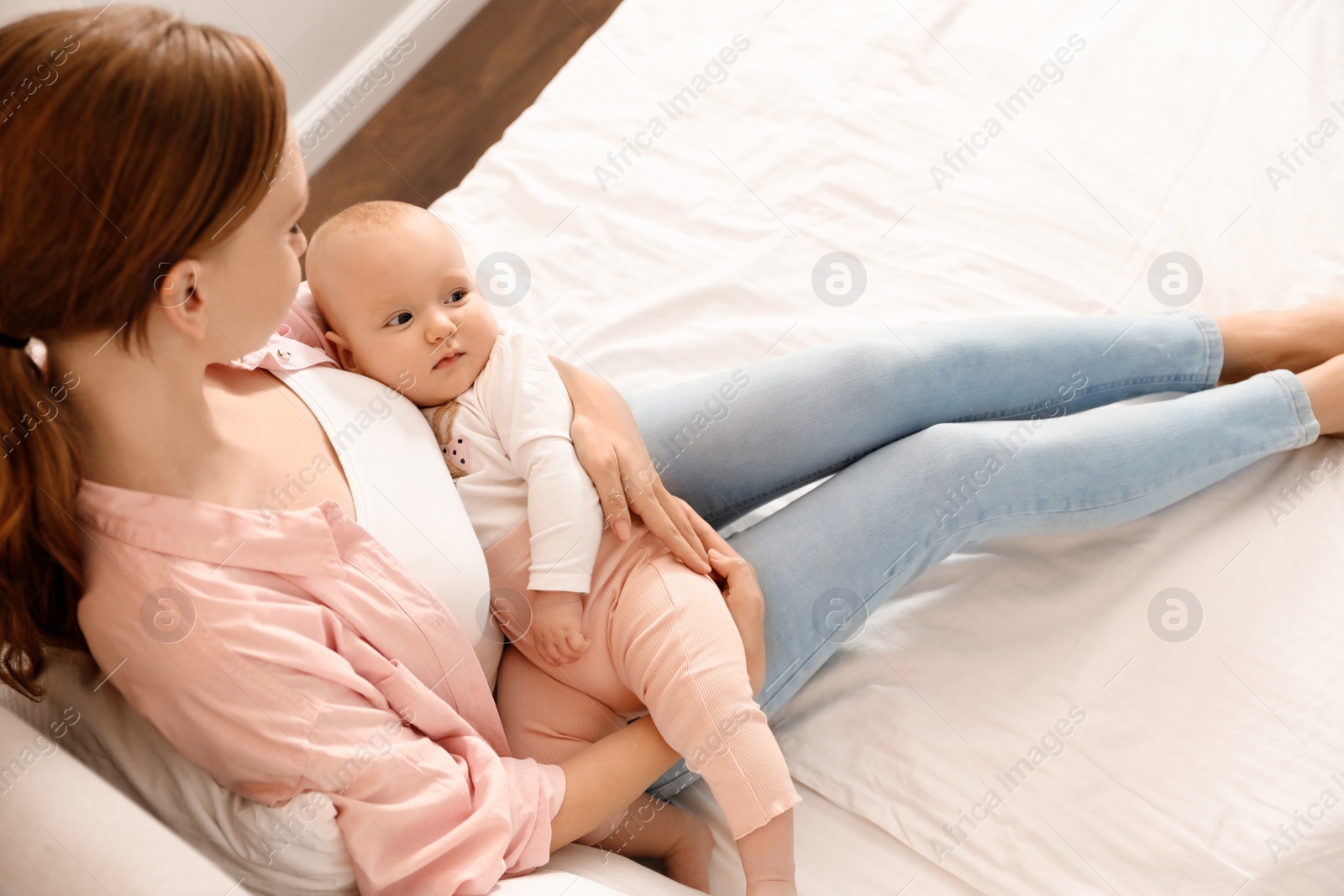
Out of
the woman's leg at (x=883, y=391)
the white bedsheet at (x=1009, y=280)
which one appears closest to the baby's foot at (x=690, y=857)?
the white bedsheet at (x=1009, y=280)

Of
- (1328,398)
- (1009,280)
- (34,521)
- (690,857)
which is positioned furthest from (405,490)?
(1328,398)

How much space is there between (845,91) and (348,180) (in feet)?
4.53

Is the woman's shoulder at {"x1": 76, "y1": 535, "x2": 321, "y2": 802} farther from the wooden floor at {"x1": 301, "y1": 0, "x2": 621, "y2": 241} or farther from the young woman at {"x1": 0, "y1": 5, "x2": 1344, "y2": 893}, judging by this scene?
the wooden floor at {"x1": 301, "y1": 0, "x2": 621, "y2": 241}

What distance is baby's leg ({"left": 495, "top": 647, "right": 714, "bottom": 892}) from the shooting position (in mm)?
1094

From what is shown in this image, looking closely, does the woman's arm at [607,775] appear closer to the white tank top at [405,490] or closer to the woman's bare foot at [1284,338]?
the white tank top at [405,490]

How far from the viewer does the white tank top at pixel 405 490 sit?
38.4 inches

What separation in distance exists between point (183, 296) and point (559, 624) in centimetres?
48

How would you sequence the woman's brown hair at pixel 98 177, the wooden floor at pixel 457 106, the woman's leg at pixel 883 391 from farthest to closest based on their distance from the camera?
the wooden floor at pixel 457 106 → the woman's leg at pixel 883 391 → the woman's brown hair at pixel 98 177

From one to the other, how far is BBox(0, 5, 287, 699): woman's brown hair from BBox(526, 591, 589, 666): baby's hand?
449 mm

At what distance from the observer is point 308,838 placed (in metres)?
0.83

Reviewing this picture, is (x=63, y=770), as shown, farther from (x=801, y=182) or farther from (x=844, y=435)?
(x=801, y=182)

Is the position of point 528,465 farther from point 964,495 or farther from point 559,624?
point 964,495

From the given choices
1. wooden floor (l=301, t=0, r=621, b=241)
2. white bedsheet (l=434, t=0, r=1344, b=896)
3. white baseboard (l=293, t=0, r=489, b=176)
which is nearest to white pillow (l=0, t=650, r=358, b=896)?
white bedsheet (l=434, t=0, r=1344, b=896)

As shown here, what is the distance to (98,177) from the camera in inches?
28.1
